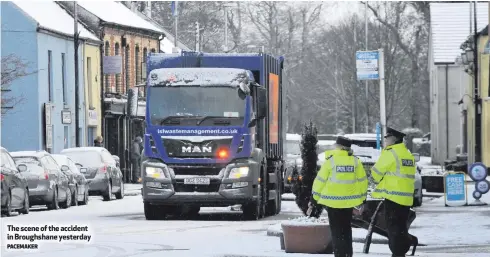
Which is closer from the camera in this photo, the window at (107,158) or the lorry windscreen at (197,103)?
the lorry windscreen at (197,103)

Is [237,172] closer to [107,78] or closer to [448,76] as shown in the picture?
[107,78]

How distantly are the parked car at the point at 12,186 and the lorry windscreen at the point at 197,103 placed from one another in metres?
3.98

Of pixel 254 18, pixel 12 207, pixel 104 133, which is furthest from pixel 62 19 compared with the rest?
pixel 254 18

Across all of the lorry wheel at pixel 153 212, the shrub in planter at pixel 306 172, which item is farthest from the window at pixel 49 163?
Answer: the shrub in planter at pixel 306 172

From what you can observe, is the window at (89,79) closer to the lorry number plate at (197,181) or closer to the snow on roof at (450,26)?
the snow on roof at (450,26)

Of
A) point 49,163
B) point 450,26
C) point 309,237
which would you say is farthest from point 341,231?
point 450,26

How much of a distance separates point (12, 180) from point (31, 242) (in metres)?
9.59

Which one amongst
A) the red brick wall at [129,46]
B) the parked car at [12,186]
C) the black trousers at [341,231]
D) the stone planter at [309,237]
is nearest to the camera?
the black trousers at [341,231]

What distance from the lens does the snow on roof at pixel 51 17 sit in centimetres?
5322

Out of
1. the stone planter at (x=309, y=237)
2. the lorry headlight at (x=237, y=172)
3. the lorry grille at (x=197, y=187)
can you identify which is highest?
the lorry headlight at (x=237, y=172)

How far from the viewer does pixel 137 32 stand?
6619 cm

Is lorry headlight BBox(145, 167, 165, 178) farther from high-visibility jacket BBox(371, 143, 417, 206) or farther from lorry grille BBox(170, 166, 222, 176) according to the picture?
high-visibility jacket BBox(371, 143, 417, 206)

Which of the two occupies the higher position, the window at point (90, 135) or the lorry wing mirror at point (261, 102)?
the lorry wing mirror at point (261, 102)

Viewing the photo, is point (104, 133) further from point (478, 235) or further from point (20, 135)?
point (478, 235)
